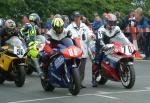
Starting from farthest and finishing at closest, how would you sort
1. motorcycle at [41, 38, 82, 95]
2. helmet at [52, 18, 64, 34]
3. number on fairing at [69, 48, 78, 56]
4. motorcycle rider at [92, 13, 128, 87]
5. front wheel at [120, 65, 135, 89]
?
motorcycle rider at [92, 13, 128, 87] < front wheel at [120, 65, 135, 89] < helmet at [52, 18, 64, 34] < number on fairing at [69, 48, 78, 56] < motorcycle at [41, 38, 82, 95]

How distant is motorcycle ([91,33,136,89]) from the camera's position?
14289 millimetres

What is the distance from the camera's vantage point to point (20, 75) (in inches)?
592

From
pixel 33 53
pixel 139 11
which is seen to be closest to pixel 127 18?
pixel 139 11

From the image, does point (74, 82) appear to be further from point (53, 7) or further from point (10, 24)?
point (53, 7)

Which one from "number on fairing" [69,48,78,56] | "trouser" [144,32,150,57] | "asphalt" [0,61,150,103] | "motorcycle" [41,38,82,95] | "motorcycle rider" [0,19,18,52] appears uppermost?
"motorcycle rider" [0,19,18,52]

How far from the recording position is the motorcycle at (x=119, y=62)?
14289 millimetres

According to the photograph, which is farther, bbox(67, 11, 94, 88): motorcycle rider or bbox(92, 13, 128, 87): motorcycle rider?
bbox(67, 11, 94, 88): motorcycle rider

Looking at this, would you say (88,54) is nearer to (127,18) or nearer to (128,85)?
(128,85)

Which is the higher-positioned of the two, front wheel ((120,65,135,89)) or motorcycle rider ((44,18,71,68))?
motorcycle rider ((44,18,71,68))

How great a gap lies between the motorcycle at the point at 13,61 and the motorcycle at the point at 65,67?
1.31 meters

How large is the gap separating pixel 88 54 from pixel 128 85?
1.57 meters

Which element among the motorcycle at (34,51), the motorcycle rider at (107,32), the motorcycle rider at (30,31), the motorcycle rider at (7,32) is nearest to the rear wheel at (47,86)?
the motorcycle rider at (107,32)

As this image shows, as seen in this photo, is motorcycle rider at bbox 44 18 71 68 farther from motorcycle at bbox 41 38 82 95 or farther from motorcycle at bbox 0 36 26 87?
motorcycle at bbox 0 36 26 87

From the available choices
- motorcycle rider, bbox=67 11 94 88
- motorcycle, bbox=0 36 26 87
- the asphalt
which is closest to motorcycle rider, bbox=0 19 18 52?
motorcycle, bbox=0 36 26 87
